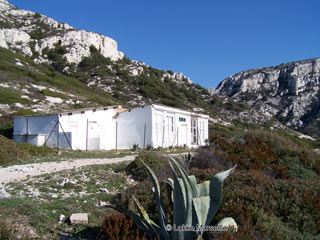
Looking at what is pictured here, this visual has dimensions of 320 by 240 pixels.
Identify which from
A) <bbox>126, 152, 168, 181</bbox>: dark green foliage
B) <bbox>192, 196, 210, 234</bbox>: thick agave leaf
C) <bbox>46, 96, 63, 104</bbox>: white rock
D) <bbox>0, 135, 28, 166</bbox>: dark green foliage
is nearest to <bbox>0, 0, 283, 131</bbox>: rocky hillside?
<bbox>46, 96, 63, 104</bbox>: white rock

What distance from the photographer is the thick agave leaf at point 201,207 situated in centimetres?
358

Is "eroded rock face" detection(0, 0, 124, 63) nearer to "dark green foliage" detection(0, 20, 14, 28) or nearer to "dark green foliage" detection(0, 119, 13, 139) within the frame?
"dark green foliage" detection(0, 20, 14, 28)

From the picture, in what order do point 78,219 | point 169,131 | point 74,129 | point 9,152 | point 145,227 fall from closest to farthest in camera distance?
1. point 145,227
2. point 78,219
3. point 9,152
4. point 74,129
5. point 169,131

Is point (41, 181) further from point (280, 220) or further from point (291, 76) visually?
point (291, 76)

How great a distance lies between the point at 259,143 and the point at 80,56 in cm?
5235

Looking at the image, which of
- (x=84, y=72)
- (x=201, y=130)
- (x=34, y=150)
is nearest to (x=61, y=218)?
(x=34, y=150)

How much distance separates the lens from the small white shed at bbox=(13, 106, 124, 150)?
17.7m

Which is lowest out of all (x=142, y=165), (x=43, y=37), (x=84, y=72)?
(x=142, y=165)

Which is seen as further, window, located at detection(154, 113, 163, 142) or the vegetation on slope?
window, located at detection(154, 113, 163, 142)

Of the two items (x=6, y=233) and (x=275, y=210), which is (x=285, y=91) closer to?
(x=275, y=210)

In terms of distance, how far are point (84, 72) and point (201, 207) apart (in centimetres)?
5462

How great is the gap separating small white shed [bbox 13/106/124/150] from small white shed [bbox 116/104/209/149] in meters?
0.80

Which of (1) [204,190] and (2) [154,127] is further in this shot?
(2) [154,127]

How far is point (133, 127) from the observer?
A: 20562 millimetres
